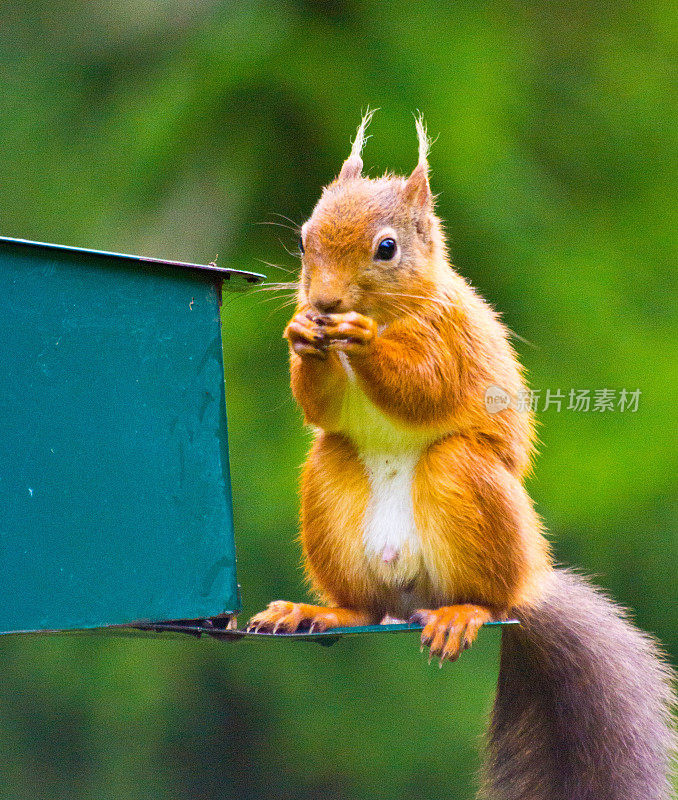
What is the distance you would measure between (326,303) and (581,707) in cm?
120

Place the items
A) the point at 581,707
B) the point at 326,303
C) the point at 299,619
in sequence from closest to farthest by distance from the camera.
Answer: the point at 326,303
the point at 299,619
the point at 581,707

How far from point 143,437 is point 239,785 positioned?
10.4ft

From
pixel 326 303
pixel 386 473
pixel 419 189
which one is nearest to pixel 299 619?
pixel 386 473

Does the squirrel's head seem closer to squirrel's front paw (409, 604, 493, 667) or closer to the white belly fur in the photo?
the white belly fur

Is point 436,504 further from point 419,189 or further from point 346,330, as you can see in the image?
point 419,189

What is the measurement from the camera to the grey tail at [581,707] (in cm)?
248

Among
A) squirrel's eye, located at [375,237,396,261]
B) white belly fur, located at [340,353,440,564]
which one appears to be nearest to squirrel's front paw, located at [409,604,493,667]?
white belly fur, located at [340,353,440,564]

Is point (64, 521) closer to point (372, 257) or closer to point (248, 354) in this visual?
point (372, 257)

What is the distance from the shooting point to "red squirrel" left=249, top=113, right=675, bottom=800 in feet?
7.20

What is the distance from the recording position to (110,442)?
2.02 m

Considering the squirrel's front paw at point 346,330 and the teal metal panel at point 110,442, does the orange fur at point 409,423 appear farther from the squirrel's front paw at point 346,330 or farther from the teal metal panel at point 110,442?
the teal metal panel at point 110,442

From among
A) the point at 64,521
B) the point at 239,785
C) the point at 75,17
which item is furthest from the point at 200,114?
the point at 239,785

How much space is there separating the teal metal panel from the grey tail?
855mm

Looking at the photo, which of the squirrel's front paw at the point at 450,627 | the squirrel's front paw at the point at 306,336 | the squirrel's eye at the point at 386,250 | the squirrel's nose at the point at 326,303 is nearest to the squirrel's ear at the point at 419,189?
the squirrel's eye at the point at 386,250
